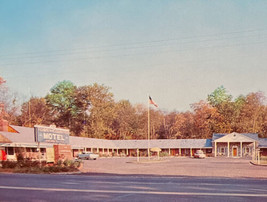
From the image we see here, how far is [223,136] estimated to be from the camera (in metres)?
79.4

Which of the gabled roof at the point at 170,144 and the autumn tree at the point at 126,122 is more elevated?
the autumn tree at the point at 126,122

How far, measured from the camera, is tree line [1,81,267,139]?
9331 cm

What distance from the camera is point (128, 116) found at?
103750 mm

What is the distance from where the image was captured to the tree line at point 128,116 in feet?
306

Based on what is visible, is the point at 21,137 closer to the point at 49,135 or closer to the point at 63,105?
the point at 49,135

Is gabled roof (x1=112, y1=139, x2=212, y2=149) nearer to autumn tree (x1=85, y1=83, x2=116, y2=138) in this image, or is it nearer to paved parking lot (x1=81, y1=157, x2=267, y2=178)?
autumn tree (x1=85, y1=83, x2=116, y2=138)

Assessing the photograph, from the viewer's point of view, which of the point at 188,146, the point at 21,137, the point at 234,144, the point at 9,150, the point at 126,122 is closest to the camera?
the point at 9,150

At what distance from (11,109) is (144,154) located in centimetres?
3102

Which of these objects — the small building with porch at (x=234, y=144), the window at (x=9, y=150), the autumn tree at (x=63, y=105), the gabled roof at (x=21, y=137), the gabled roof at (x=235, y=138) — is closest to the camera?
the gabled roof at (x=21, y=137)

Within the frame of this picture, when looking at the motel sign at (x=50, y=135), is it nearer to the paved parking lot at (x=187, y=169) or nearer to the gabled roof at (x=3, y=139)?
the paved parking lot at (x=187, y=169)

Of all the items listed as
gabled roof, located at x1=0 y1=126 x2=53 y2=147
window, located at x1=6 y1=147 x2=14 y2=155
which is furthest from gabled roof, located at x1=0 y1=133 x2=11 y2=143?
window, located at x1=6 y1=147 x2=14 y2=155

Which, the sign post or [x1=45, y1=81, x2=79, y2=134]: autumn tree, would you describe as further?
[x1=45, y1=81, x2=79, y2=134]: autumn tree

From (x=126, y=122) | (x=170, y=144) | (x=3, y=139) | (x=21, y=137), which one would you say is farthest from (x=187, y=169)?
(x=126, y=122)

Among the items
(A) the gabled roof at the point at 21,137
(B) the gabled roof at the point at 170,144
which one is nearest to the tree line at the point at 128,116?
(B) the gabled roof at the point at 170,144
